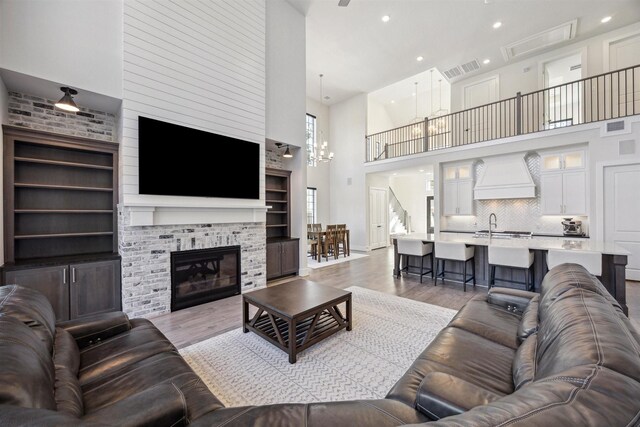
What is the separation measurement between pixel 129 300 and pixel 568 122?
10.4m

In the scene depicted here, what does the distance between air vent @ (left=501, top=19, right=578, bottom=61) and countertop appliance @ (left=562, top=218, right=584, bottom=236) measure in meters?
4.44

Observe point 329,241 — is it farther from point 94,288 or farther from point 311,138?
point 94,288

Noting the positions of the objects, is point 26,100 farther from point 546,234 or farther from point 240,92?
point 546,234

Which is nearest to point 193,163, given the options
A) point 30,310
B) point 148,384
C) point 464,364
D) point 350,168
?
point 30,310

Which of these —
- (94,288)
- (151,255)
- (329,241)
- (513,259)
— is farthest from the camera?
(329,241)

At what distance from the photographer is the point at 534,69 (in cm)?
721

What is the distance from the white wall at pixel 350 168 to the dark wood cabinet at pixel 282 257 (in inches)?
162

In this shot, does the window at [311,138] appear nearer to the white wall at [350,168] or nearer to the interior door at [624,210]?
the white wall at [350,168]

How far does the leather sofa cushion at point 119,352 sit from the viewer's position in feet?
5.15

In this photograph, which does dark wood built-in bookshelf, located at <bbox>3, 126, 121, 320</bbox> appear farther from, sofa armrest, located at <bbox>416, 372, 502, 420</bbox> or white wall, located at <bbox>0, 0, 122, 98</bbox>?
sofa armrest, located at <bbox>416, 372, 502, 420</bbox>

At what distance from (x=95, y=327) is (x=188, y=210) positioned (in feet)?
7.22

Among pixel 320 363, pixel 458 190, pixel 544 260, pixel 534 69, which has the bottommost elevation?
pixel 320 363

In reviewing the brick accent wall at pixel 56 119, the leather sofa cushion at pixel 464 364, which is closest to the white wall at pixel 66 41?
the brick accent wall at pixel 56 119

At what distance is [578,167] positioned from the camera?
5734mm
